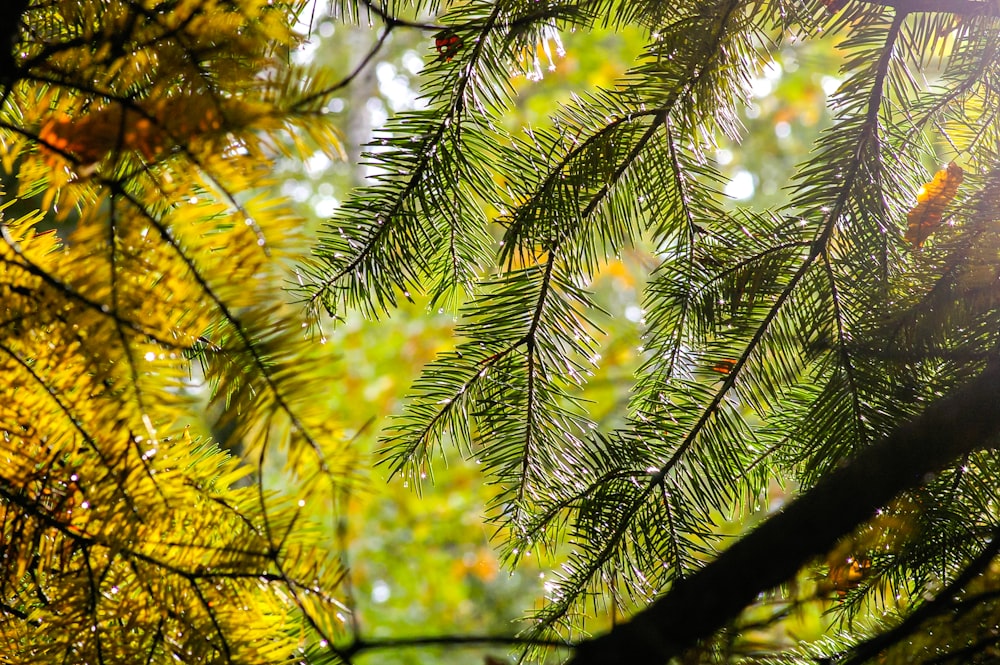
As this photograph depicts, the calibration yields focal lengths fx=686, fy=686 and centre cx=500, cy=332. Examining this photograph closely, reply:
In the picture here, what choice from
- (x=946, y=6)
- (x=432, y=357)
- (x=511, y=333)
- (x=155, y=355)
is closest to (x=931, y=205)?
(x=946, y=6)

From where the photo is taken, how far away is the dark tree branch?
1.14 ft

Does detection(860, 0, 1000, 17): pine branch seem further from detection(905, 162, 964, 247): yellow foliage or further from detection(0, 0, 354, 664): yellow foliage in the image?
detection(0, 0, 354, 664): yellow foliage

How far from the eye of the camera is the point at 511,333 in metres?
0.74

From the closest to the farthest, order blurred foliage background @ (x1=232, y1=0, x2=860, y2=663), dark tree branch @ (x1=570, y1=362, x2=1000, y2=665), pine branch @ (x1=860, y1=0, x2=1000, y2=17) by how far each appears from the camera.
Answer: dark tree branch @ (x1=570, y1=362, x2=1000, y2=665) → pine branch @ (x1=860, y1=0, x2=1000, y2=17) → blurred foliage background @ (x1=232, y1=0, x2=860, y2=663)

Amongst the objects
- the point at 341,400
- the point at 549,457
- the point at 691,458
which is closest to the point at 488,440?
the point at 549,457

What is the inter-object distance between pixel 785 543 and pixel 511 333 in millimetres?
406

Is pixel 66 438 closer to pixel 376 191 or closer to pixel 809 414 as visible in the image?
pixel 376 191

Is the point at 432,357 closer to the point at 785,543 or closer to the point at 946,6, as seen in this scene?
the point at 946,6

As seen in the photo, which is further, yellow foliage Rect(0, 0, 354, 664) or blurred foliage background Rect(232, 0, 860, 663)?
blurred foliage background Rect(232, 0, 860, 663)

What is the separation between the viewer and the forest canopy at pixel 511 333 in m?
0.39

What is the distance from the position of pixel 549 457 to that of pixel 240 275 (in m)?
0.43

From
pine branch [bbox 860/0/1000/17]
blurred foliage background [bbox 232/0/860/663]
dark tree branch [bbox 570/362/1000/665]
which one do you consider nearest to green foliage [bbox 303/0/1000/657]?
pine branch [bbox 860/0/1000/17]

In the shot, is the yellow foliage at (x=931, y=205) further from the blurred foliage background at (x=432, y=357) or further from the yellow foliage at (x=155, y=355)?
the blurred foliage background at (x=432, y=357)

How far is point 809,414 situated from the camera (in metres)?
0.66
